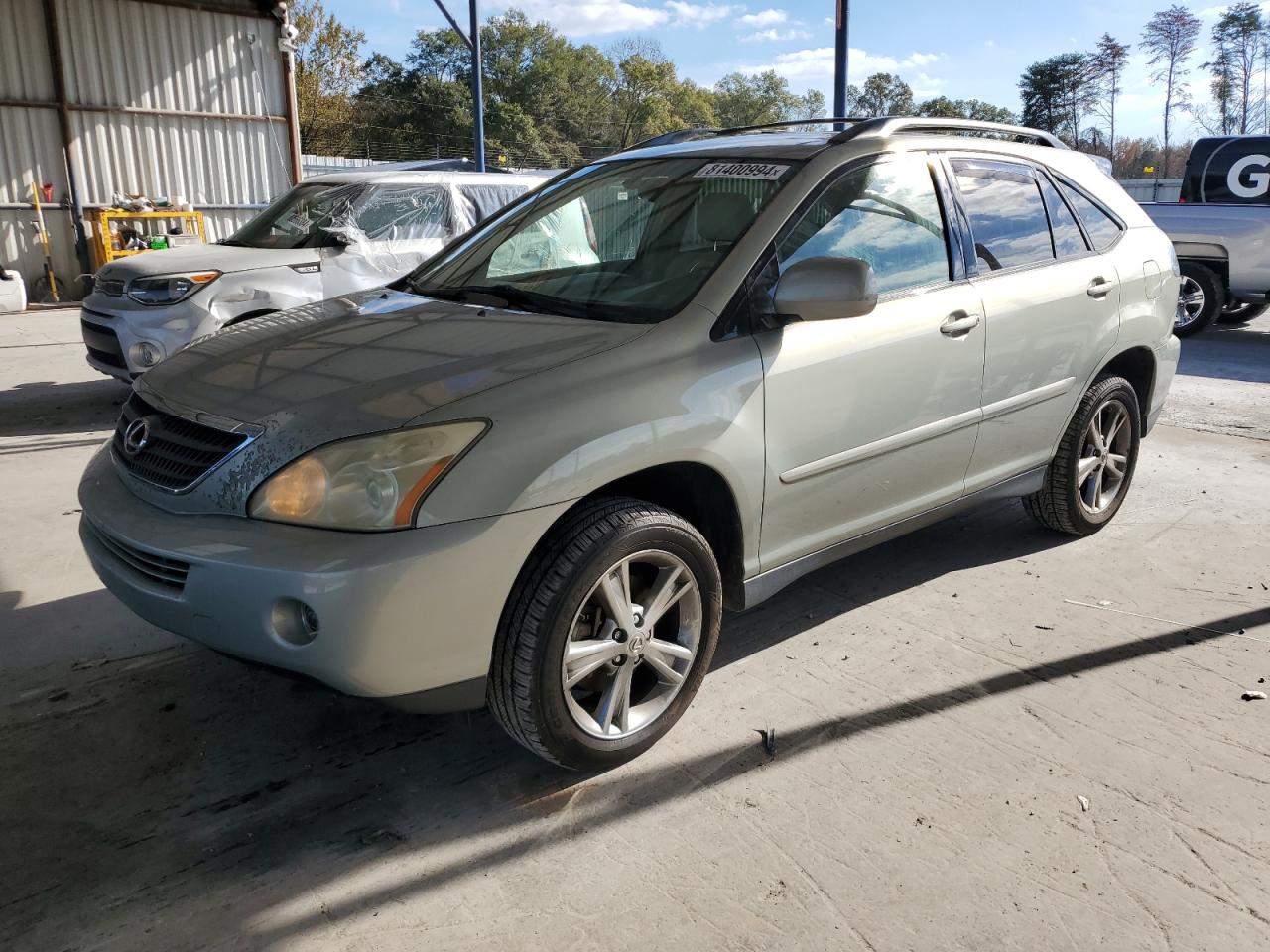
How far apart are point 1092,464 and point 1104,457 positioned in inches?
4.7

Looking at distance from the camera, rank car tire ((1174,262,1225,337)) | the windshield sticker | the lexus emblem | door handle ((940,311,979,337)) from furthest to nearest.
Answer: car tire ((1174,262,1225,337)), door handle ((940,311,979,337)), the windshield sticker, the lexus emblem

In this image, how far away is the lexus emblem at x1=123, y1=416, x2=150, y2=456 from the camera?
9.46ft

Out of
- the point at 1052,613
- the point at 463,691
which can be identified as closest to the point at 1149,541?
the point at 1052,613

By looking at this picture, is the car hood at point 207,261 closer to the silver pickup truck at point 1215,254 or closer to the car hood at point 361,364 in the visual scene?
the car hood at point 361,364

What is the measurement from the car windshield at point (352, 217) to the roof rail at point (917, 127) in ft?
15.9

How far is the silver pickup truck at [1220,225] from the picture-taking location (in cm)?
1052

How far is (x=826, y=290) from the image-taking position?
2.90 meters

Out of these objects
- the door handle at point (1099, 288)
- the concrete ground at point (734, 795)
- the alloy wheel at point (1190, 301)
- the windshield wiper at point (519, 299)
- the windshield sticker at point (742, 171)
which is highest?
the windshield sticker at point (742, 171)

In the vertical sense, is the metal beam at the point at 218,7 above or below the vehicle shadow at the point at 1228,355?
above

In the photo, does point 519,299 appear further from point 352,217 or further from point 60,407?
point 60,407

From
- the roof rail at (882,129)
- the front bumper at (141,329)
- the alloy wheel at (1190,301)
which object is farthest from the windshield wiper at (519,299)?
the alloy wheel at (1190,301)

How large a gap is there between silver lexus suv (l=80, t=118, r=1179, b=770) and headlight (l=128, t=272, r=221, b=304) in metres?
3.62

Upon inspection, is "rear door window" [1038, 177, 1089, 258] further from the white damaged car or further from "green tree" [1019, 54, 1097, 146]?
"green tree" [1019, 54, 1097, 146]

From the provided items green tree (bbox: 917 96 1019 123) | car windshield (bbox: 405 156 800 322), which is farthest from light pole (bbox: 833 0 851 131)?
green tree (bbox: 917 96 1019 123)
